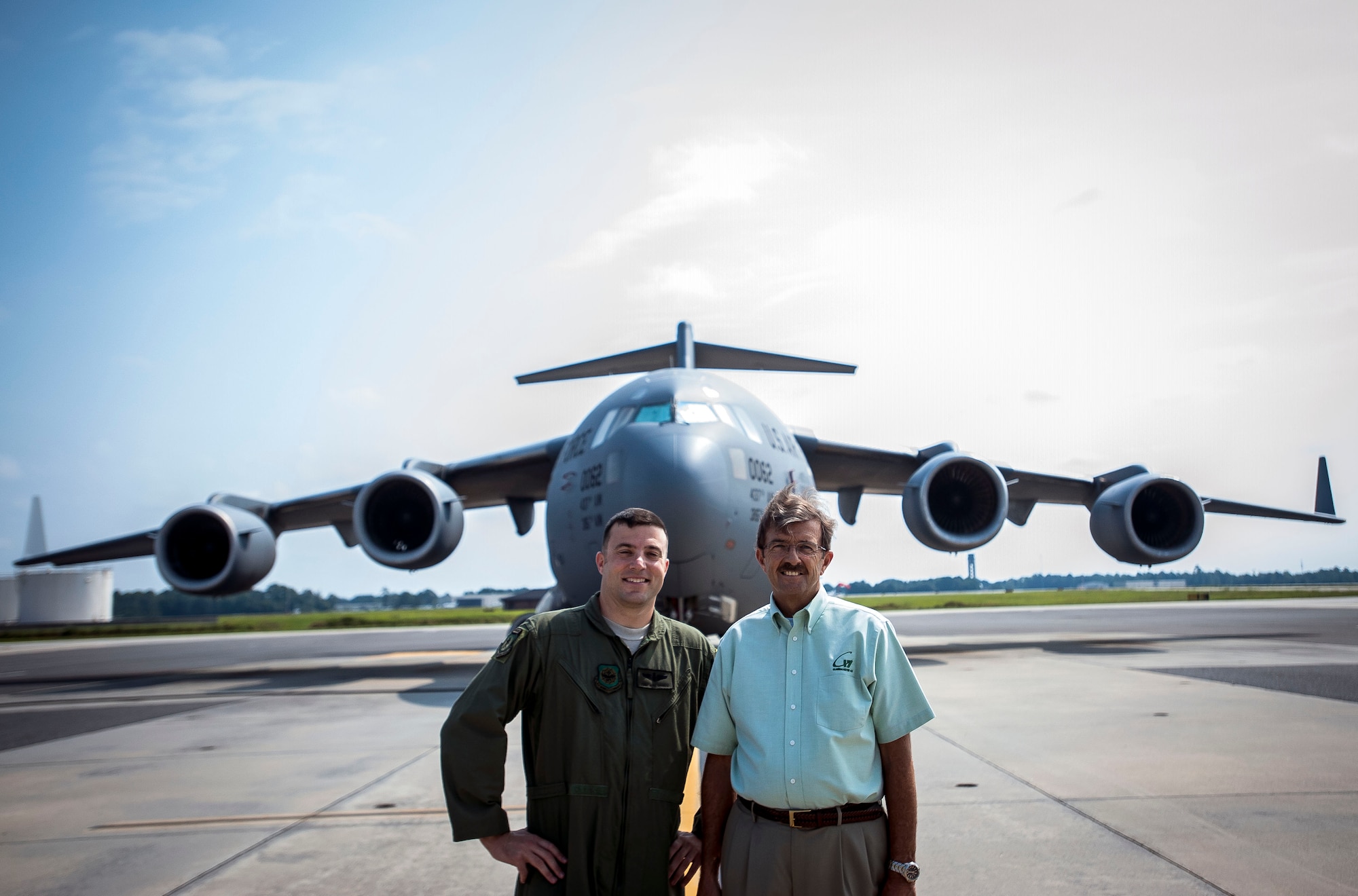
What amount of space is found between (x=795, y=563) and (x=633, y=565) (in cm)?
43

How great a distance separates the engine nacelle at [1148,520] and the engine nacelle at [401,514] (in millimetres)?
9612

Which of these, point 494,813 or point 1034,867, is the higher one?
point 494,813

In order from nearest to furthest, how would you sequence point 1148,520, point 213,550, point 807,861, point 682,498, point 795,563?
point 807,861, point 795,563, point 682,498, point 213,550, point 1148,520

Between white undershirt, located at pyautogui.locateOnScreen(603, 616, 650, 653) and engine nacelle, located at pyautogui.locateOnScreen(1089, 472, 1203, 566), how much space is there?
12233 mm

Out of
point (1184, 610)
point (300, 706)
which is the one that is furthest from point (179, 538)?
point (1184, 610)

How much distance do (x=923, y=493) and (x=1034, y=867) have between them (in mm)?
7752

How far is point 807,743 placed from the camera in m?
2.04

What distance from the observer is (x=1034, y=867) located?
10.6 feet

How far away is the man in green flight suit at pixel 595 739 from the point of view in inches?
81.6

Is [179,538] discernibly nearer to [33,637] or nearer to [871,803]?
[871,803]

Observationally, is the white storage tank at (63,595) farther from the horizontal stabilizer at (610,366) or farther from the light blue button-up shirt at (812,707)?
the light blue button-up shirt at (812,707)

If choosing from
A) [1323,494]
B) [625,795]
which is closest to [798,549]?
[625,795]

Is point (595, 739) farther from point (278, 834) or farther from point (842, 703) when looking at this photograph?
point (278, 834)

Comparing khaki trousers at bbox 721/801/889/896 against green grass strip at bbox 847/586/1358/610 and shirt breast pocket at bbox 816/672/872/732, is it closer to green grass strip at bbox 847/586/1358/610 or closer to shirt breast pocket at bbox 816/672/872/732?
shirt breast pocket at bbox 816/672/872/732
